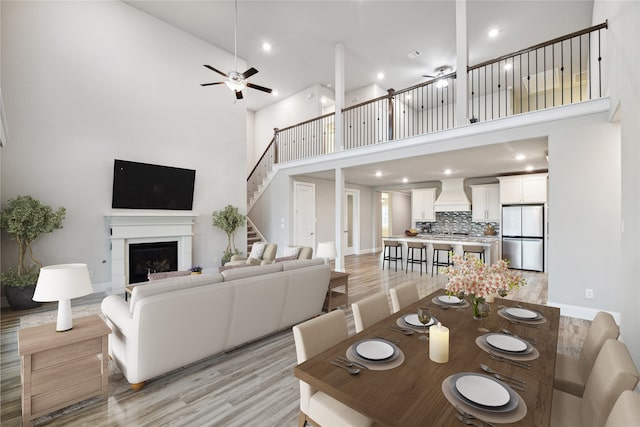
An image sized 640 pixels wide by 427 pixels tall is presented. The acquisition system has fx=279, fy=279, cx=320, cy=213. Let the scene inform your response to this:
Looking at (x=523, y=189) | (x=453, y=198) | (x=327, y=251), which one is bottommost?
(x=327, y=251)

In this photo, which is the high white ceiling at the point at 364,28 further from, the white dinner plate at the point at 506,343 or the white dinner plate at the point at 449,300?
the white dinner plate at the point at 506,343

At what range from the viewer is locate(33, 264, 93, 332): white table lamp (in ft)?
6.28

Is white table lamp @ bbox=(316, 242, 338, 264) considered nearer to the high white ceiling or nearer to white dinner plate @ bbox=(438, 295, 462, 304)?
white dinner plate @ bbox=(438, 295, 462, 304)

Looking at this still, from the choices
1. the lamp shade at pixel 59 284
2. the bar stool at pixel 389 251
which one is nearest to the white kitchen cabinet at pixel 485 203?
the bar stool at pixel 389 251

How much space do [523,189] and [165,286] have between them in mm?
8384

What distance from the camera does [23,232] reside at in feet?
13.9

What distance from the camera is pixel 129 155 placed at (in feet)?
18.8

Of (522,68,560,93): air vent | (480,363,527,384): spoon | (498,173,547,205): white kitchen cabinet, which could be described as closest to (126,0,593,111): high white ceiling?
(522,68,560,93): air vent

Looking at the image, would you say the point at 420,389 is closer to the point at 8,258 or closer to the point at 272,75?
the point at 8,258

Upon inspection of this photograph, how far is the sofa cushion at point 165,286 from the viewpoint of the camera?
7.18 feet

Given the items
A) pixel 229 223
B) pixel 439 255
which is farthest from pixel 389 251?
pixel 229 223

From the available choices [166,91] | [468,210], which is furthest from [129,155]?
[468,210]

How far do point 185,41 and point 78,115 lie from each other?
291 cm

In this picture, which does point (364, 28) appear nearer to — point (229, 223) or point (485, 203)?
point (229, 223)
